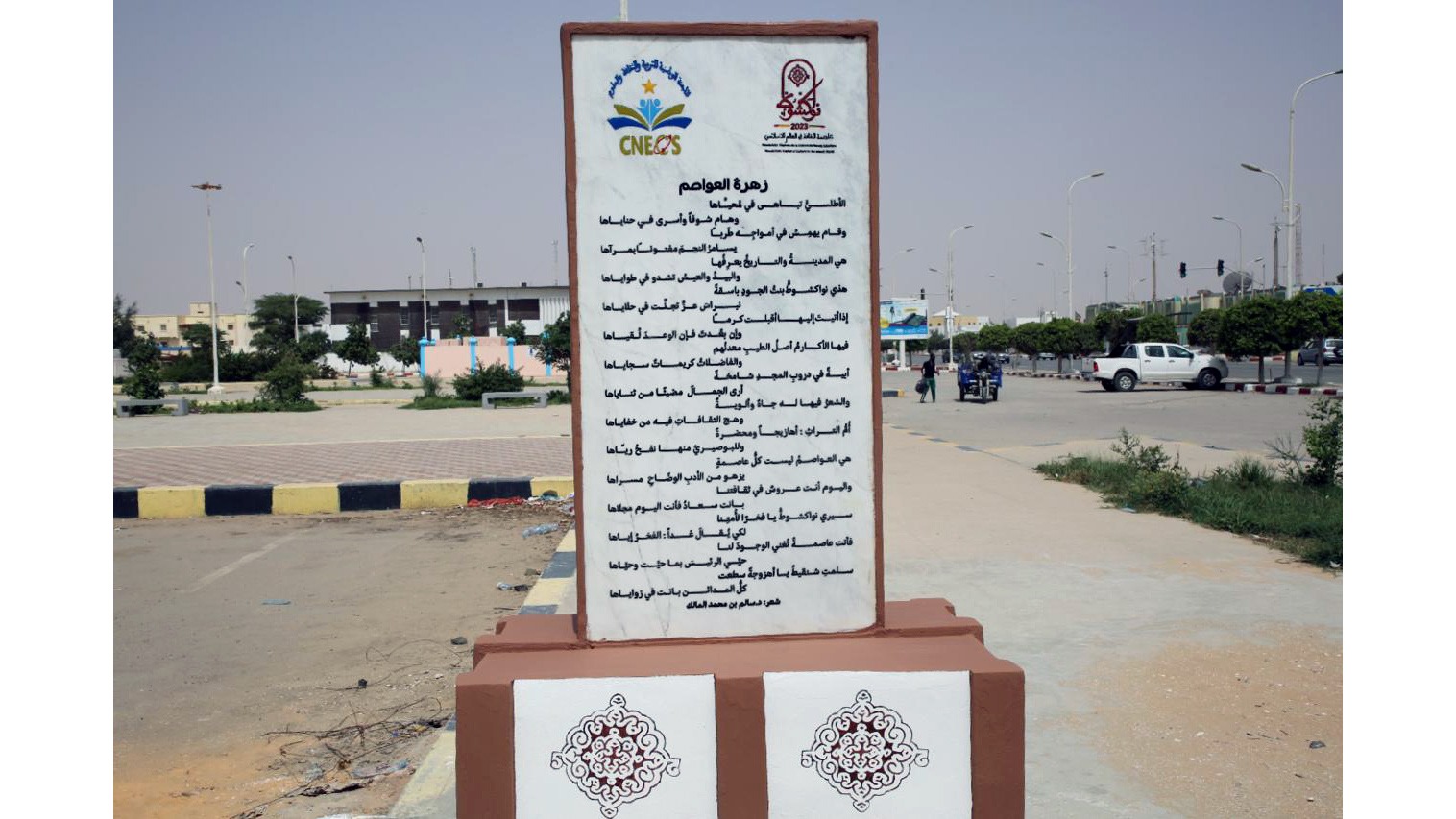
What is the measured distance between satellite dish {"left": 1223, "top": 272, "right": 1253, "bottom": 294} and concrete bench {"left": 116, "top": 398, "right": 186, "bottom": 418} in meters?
51.0

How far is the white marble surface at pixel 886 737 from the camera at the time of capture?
2.90 meters

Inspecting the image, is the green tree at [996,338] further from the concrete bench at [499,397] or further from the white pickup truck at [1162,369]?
the concrete bench at [499,397]

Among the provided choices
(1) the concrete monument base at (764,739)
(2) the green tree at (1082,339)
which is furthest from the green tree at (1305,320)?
(1) the concrete monument base at (764,739)

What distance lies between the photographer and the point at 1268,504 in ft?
27.2

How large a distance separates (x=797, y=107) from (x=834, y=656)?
155 centimetres

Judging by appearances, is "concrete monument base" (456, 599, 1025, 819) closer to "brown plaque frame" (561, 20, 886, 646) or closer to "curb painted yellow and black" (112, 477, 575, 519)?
"brown plaque frame" (561, 20, 886, 646)

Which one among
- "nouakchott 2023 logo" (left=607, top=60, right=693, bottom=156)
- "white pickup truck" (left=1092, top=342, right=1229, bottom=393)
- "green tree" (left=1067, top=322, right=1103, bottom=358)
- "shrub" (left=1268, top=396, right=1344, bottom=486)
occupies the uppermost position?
"green tree" (left=1067, top=322, right=1103, bottom=358)

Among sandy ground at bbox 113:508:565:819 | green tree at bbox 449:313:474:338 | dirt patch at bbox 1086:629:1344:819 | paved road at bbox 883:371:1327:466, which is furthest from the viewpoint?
green tree at bbox 449:313:474:338

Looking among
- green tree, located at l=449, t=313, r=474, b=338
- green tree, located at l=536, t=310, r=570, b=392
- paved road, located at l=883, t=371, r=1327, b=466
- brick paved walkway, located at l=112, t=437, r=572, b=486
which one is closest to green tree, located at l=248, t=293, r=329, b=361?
green tree, located at l=449, t=313, r=474, b=338

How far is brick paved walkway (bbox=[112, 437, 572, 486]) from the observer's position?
39.5 ft

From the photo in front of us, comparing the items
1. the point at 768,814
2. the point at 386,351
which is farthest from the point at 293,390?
the point at 386,351

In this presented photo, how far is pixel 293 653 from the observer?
559cm

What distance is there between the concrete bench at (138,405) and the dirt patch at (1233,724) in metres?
28.3

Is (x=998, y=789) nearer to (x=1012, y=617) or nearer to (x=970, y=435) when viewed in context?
(x=1012, y=617)
